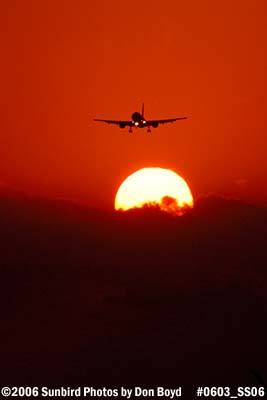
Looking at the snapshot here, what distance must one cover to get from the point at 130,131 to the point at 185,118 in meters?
14.4

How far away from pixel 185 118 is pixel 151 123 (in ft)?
26.9

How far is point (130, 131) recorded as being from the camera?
637 ft

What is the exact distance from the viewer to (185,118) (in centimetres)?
19900

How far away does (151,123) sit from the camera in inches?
7869

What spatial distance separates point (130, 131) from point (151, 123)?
798 cm
